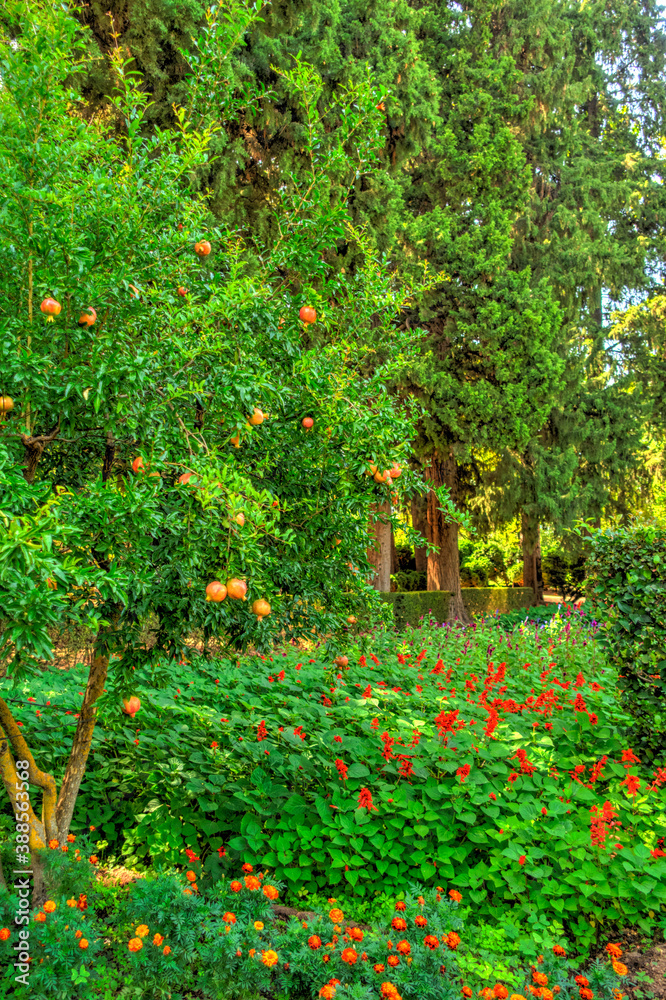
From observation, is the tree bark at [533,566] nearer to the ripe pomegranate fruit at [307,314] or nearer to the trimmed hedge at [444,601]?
the trimmed hedge at [444,601]

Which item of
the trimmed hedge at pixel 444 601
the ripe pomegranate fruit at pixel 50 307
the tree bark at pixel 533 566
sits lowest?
the trimmed hedge at pixel 444 601

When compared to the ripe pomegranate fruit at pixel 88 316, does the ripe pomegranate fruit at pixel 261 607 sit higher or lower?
lower

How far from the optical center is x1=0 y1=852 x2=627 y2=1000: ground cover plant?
229 centimetres

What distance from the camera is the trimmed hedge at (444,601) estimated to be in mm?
11750

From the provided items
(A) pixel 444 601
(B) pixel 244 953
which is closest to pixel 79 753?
(B) pixel 244 953

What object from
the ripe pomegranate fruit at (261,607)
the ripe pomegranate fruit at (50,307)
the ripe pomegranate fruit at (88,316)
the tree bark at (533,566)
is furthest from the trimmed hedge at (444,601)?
the ripe pomegranate fruit at (50,307)

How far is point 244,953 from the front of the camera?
243 centimetres

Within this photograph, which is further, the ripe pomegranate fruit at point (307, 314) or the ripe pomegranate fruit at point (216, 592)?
the ripe pomegranate fruit at point (307, 314)

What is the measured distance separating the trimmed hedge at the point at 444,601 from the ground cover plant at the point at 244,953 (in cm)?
625

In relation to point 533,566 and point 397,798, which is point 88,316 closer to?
point 397,798

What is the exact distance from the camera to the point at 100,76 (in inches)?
245

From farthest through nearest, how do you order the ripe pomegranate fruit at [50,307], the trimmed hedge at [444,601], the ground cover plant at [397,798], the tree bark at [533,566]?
the tree bark at [533,566] < the trimmed hedge at [444,601] < the ground cover plant at [397,798] < the ripe pomegranate fruit at [50,307]

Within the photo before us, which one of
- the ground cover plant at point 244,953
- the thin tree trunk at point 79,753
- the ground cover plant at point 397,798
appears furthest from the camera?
the ground cover plant at point 397,798

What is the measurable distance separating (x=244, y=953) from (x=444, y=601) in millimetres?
10367
